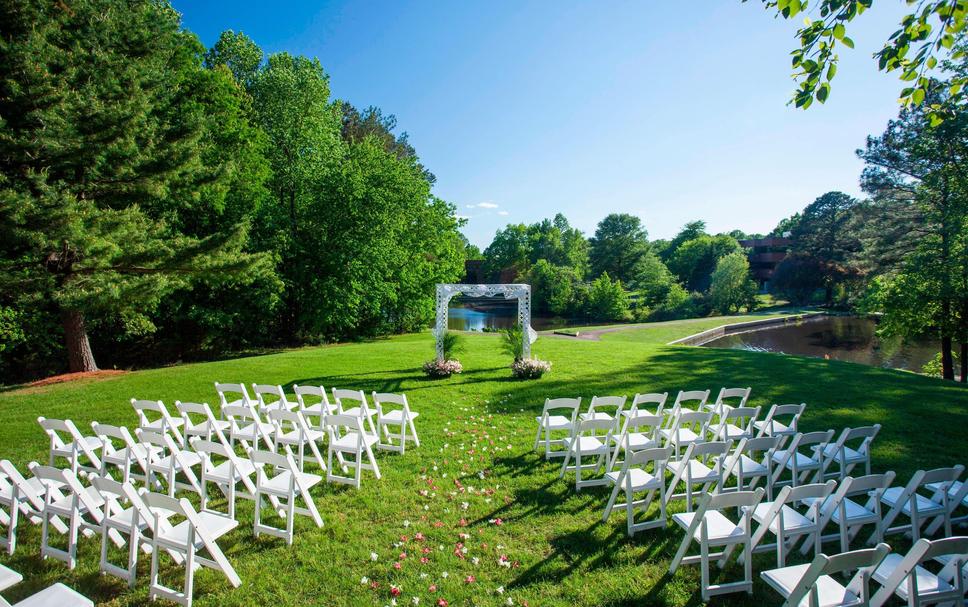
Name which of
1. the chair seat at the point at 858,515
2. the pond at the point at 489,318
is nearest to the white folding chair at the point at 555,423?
the chair seat at the point at 858,515

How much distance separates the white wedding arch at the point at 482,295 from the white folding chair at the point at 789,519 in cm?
876

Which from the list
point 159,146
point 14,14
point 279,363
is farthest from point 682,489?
point 14,14

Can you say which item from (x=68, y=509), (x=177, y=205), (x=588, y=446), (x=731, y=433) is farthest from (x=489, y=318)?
(x=68, y=509)

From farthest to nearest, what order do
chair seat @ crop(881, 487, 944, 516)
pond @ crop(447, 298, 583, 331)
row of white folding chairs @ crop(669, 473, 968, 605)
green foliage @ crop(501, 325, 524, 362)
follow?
pond @ crop(447, 298, 583, 331) → green foliage @ crop(501, 325, 524, 362) → chair seat @ crop(881, 487, 944, 516) → row of white folding chairs @ crop(669, 473, 968, 605)

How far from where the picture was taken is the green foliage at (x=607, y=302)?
46281 millimetres

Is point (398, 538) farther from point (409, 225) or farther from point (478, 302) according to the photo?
point (478, 302)

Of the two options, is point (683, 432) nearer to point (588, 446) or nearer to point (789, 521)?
point (588, 446)

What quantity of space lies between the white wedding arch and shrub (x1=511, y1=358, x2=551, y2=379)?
0.53 m

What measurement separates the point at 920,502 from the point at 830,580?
1.96 meters

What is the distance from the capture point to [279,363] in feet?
49.1

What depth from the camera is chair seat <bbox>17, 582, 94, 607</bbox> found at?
2736 millimetres

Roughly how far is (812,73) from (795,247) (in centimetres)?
6175

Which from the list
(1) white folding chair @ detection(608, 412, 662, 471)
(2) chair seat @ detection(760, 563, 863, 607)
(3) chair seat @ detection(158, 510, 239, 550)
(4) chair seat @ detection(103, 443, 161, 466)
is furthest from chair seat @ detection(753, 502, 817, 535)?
(4) chair seat @ detection(103, 443, 161, 466)

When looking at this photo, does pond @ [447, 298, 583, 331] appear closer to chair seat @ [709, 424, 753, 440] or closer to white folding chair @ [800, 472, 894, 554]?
chair seat @ [709, 424, 753, 440]
